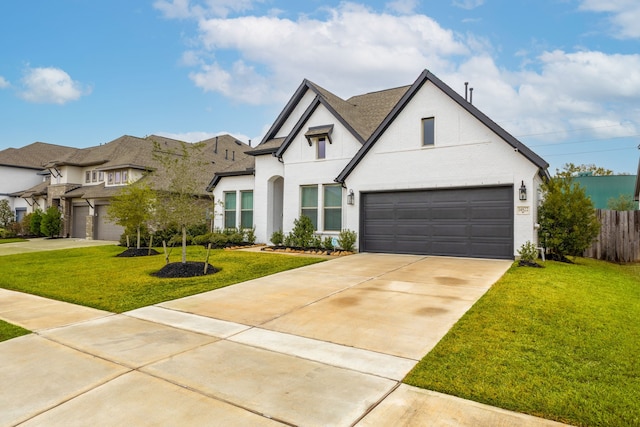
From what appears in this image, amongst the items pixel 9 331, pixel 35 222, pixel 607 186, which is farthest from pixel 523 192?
pixel 35 222

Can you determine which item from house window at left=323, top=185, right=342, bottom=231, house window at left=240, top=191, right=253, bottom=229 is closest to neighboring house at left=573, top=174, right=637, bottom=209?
house window at left=323, top=185, right=342, bottom=231

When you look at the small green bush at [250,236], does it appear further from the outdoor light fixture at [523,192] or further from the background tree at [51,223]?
the background tree at [51,223]

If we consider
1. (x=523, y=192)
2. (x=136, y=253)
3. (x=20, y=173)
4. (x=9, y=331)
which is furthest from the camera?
(x=20, y=173)

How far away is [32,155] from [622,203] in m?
52.8

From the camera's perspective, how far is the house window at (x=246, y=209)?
18938 mm

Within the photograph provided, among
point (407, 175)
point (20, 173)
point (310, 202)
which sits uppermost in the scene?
point (20, 173)

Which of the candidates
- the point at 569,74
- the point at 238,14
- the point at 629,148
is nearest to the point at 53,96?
the point at 238,14

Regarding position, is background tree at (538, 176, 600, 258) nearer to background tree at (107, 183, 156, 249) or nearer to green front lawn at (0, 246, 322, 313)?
green front lawn at (0, 246, 322, 313)

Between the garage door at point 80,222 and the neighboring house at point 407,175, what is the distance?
53.0 feet

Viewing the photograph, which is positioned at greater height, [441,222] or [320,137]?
[320,137]

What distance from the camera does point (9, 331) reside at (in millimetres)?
5434

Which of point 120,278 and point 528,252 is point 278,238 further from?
point 528,252

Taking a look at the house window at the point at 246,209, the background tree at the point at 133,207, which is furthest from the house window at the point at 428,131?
the background tree at the point at 133,207

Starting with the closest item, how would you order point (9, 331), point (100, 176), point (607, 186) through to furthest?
point (9, 331) < point (100, 176) < point (607, 186)
